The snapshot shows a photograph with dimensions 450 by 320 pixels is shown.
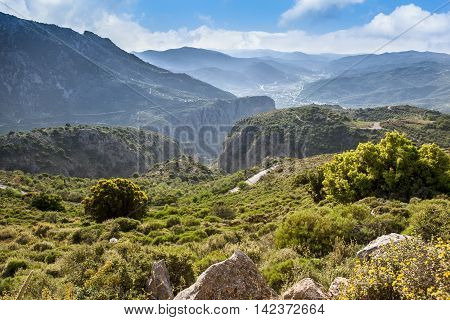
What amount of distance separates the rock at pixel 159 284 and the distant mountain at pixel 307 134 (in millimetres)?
119374

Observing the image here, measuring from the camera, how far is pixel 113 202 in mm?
40031

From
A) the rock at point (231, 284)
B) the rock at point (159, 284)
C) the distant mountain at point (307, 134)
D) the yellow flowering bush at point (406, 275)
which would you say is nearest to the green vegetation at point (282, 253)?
the yellow flowering bush at point (406, 275)

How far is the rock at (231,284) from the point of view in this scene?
7.96 metres

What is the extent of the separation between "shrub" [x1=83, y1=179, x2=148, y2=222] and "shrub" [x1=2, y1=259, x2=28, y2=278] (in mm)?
21738

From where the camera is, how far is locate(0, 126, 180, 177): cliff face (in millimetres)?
119500

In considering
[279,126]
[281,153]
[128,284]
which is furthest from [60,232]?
[279,126]

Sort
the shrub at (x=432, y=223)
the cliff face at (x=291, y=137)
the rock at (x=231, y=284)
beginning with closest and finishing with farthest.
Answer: the rock at (x=231, y=284) → the shrub at (x=432, y=223) → the cliff face at (x=291, y=137)

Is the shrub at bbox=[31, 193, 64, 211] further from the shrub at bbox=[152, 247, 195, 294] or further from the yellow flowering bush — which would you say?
the yellow flowering bush

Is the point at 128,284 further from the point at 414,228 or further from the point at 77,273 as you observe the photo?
the point at 414,228

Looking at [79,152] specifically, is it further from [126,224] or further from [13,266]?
[13,266]

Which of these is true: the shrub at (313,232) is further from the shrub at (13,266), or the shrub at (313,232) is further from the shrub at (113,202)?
the shrub at (113,202)

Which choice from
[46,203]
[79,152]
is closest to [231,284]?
[46,203]

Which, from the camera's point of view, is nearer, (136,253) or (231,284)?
(231,284)

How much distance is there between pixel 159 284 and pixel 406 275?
A: 18.0ft
